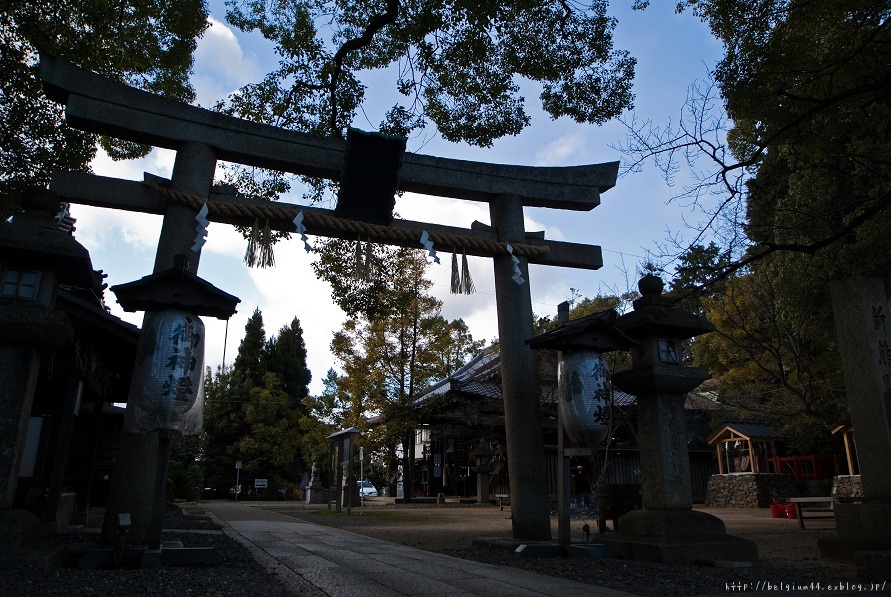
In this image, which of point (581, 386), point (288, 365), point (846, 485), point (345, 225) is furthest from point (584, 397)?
point (288, 365)

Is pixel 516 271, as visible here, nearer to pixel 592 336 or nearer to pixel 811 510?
pixel 592 336

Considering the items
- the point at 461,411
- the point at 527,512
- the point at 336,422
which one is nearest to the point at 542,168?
the point at 527,512

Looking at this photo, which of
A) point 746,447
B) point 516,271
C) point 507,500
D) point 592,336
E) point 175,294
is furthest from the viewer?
point 746,447

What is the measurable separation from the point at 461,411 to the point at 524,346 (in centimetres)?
1367

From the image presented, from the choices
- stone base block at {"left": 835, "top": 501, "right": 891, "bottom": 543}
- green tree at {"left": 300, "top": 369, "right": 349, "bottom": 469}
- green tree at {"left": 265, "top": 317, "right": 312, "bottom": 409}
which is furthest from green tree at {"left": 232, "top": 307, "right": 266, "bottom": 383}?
stone base block at {"left": 835, "top": 501, "right": 891, "bottom": 543}

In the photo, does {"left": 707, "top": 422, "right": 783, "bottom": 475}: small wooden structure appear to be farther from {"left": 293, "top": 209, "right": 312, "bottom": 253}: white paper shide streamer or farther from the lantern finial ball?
{"left": 293, "top": 209, "right": 312, "bottom": 253}: white paper shide streamer

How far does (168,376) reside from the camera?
486 cm

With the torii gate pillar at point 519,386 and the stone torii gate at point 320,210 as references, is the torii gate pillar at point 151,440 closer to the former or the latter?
the stone torii gate at point 320,210

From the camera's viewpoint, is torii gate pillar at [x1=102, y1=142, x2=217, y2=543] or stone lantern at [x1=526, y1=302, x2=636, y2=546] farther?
stone lantern at [x1=526, y1=302, x2=636, y2=546]

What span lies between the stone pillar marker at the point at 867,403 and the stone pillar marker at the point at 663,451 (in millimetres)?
1354

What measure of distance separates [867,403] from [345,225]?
6.32 m

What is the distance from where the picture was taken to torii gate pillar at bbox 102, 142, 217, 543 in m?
5.24

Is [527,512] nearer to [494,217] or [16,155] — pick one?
[494,217]

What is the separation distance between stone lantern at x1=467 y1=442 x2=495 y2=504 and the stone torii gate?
13424 millimetres
